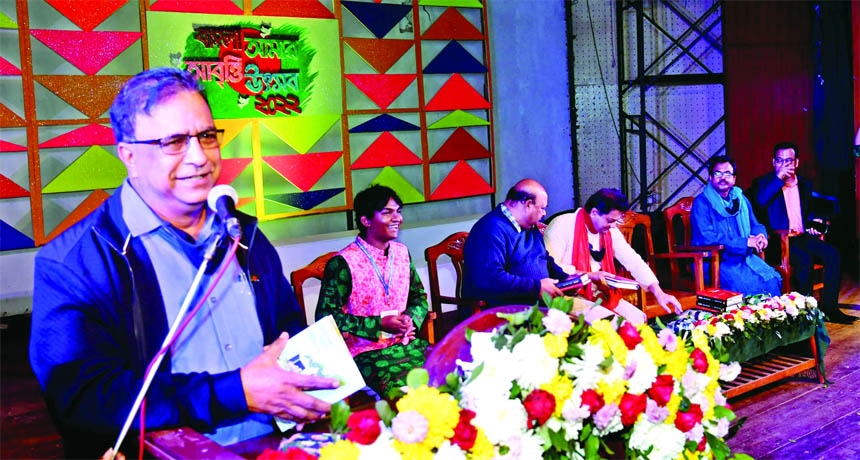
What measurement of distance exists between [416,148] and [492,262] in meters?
2.02

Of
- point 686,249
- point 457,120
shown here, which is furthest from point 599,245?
point 457,120

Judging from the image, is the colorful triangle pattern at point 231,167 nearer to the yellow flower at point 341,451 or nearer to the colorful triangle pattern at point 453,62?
the colorful triangle pattern at point 453,62

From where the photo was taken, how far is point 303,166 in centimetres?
550

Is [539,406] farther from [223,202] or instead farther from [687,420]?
[223,202]

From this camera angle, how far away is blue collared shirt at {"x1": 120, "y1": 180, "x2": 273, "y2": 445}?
1723 mm

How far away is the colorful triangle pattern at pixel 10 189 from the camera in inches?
183

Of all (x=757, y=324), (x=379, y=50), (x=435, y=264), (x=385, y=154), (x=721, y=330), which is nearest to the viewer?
(x=721, y=330)

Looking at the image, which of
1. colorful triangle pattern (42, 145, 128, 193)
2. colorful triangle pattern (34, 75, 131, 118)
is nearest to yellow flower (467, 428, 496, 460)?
colorful triangle pattern (42, 145, 128, 193)

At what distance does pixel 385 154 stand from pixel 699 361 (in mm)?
4221

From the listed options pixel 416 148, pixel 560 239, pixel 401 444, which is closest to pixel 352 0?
pixel 416 148

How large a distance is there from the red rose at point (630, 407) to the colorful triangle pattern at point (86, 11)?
4119 millimetres

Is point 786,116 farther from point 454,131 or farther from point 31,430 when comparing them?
point 31,430

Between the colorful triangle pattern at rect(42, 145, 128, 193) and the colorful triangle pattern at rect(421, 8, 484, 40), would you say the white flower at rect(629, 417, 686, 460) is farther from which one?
the colorful triangle pattern at rect(421, 8, 484, 40)

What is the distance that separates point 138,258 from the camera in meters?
1.70
